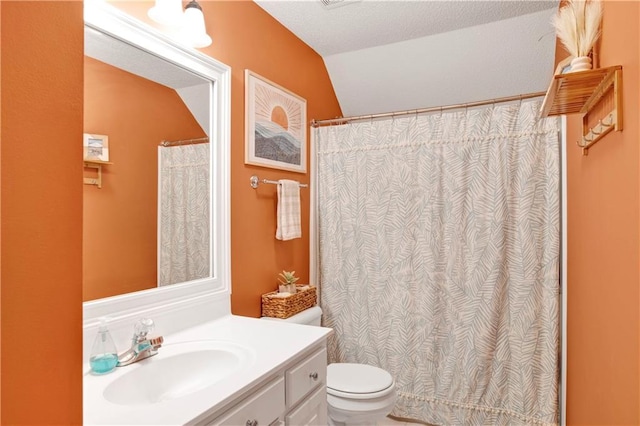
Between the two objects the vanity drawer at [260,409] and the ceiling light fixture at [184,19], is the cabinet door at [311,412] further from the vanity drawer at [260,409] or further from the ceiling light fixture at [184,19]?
the ceiling light fixture at [184,19]

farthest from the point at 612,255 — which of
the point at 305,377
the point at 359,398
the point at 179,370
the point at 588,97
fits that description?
the point at 179,370

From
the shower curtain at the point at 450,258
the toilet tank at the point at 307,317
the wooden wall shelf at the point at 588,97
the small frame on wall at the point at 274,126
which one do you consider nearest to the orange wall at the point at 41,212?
the wooden wall shelf at the point at 588,97

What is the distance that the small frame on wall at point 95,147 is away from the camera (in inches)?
50.7

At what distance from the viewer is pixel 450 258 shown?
7.54 ft

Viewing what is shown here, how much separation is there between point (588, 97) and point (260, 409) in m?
1.42

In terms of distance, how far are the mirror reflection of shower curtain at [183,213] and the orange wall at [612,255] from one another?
153 centimetres

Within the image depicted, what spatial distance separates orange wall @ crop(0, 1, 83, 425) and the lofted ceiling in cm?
186

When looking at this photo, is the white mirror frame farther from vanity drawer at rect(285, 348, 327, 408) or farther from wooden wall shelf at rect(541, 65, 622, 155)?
wooden wall shelf at rect(541, 65, 622, 155)

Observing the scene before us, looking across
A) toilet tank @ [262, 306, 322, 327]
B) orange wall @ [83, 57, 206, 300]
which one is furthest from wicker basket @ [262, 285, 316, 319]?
orange wall @ [83, 57, 206, 300]

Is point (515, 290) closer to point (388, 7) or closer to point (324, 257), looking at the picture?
point (324, 257)

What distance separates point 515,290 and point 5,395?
225 cm

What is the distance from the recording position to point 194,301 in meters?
1.65

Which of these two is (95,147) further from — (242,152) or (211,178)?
(242,152)

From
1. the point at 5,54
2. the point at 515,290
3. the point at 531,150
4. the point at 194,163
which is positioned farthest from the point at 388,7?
the point at 5,54
